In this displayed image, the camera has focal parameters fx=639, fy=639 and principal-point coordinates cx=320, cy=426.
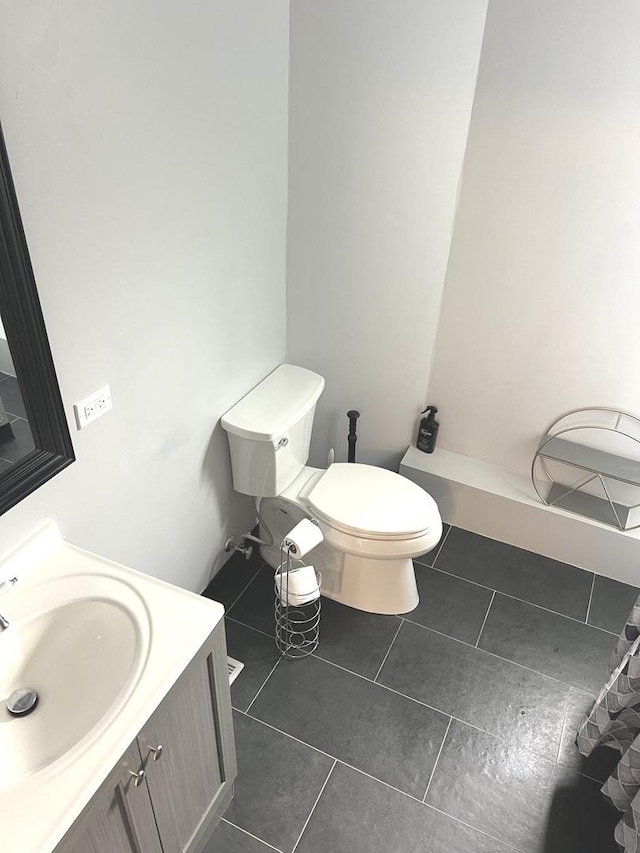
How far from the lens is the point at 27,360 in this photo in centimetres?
135

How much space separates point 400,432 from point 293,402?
0.65 metres

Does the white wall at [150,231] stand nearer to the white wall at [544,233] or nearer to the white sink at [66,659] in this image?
the white sink at [66,659]

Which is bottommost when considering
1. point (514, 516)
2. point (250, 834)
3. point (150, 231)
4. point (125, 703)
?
point (250, 834)

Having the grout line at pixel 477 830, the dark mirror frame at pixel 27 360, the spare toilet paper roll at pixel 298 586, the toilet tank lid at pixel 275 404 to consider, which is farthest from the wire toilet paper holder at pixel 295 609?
the dark mirror frame at pixel 27 360

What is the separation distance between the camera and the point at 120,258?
1525mm

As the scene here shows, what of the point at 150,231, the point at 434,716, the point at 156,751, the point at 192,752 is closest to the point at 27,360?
the point at 150,231

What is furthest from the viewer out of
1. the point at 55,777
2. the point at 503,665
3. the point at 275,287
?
the point at 275,287

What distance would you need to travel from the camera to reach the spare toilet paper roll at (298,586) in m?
2.05

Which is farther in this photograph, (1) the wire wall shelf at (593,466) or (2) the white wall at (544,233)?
(1) the wire wall shelf at (593,466)

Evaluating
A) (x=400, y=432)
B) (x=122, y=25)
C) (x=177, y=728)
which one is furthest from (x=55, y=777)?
(x=400, y=432)

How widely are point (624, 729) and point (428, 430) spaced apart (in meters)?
1.26

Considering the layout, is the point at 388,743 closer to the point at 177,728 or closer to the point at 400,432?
the point at 177,728

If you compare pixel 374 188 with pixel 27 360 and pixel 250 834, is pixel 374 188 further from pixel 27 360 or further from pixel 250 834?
pixel 250 834

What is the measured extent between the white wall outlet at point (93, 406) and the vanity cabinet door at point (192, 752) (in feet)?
1.91
